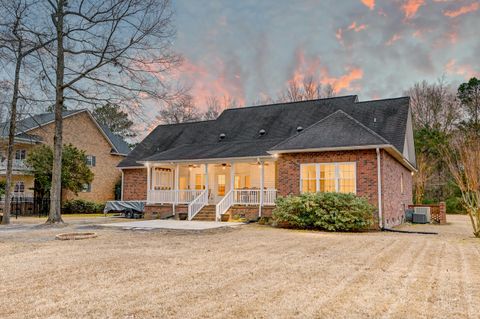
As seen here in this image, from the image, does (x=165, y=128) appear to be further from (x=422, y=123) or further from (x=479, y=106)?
(x=479, y=106)

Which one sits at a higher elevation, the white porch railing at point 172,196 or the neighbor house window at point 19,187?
the neighbor house window at point 19,187

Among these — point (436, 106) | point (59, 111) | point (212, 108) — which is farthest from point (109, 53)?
point (436, 106)

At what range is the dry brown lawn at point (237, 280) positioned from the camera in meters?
4.30

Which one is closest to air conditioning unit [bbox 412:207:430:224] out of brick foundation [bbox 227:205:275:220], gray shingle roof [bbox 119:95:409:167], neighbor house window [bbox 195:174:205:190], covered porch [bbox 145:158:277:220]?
gray shingle roof [bbox 119:95:409:167]

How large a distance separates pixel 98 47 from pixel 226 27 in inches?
304

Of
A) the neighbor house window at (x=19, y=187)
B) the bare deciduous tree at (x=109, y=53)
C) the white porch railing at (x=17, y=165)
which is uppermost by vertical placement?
the bare deciduous tree at (x=109, y=53)

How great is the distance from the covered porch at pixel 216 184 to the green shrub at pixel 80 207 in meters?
8.26

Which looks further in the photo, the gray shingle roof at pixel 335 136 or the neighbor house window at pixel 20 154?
the neighbor house window at pixel 20 154

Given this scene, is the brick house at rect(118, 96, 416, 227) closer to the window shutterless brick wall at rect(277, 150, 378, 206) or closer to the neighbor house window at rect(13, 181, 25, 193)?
the window shutterless brick wall at rect(277, 150, 378, 206)

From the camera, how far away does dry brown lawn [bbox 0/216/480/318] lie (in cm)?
430

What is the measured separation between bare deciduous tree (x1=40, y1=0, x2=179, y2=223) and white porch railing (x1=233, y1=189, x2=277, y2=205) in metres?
6.18

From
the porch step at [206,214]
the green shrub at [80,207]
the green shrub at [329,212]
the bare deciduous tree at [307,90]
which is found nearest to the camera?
the green shrub at [329,212]

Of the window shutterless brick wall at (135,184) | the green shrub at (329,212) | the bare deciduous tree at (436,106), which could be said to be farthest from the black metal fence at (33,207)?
the bare deciduous tree at (436,106)

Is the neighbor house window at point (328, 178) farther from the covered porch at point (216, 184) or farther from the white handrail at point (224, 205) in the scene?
the white handrail at point (224, 205)
